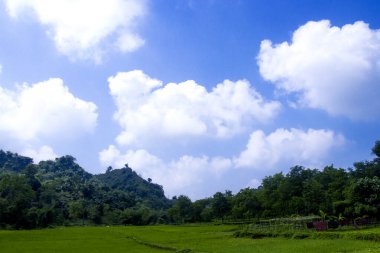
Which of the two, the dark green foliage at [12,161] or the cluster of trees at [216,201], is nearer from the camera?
the cluster of trees at [216,201]

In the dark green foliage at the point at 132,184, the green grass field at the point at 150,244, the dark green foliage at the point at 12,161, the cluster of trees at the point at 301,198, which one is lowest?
the green grass field at the point at 150,244

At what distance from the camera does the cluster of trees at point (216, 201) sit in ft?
201

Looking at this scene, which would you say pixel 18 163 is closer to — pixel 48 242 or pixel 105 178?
pixel 105 178

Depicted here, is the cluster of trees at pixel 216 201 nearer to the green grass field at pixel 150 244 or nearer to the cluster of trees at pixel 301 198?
the cluster of trees at pixel 301 198

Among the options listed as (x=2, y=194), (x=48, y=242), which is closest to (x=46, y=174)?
(x=2, y=194)

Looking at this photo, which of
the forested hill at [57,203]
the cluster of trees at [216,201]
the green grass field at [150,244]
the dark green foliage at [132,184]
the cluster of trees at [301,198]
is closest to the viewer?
the green grass field at [150,244]

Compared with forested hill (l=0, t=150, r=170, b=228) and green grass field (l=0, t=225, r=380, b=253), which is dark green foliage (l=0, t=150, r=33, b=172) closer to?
forested hill (l=0, t=150, r=170, b=228)

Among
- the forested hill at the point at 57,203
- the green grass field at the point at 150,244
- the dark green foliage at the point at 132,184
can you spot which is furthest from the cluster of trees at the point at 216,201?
the dark green foliage at the point at 132,184

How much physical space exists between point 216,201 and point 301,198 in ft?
75.9

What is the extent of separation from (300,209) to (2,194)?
61.5m

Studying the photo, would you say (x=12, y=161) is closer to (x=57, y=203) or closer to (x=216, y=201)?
(x=57, y=203)

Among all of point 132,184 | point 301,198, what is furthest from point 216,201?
point 132,184

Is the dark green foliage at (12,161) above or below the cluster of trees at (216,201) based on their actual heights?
above

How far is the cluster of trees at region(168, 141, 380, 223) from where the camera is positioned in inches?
2258
